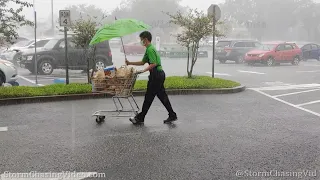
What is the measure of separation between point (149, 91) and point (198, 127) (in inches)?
46.1

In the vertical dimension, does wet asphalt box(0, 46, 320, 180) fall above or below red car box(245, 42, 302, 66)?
below

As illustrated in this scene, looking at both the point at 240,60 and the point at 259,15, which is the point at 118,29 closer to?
the point at 240,60

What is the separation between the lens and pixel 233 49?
25953 millimetres

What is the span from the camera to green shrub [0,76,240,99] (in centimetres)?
1043

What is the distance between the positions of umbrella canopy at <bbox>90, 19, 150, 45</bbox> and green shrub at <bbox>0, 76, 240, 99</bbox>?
3.80 metres

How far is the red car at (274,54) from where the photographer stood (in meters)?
24.6

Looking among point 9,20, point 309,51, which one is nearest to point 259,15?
point 309,51

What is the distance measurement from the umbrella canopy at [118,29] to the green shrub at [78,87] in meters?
3.80

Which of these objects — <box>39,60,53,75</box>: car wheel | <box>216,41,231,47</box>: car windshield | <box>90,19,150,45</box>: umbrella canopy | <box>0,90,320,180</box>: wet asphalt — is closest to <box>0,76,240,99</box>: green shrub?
<box>0,90,320,180</box>: wet asphalt

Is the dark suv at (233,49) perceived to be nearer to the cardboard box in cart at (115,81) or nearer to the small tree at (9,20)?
the small tree at (9,20)

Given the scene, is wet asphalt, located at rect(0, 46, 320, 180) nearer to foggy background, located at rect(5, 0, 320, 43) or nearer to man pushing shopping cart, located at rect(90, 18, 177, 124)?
man pushing shopping cart, located at rect(90, 18, 177, 124)

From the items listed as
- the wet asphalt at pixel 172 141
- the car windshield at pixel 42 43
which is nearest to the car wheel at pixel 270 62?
the car windshield at pixel 42 43

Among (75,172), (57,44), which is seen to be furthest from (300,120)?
(57,44)

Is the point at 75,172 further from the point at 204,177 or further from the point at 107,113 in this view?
the point at 107,113
